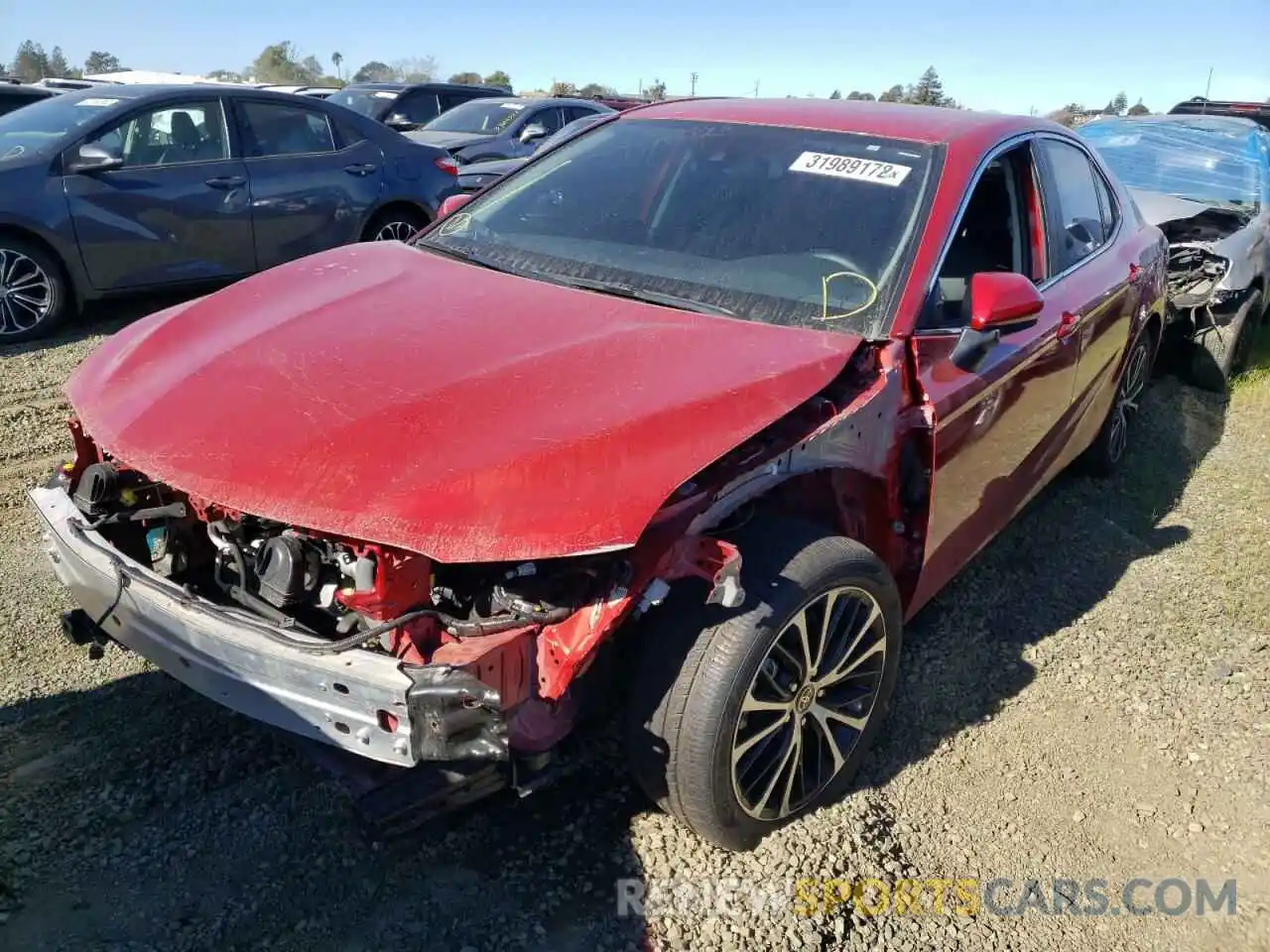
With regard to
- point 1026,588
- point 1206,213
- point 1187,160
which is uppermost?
point 1187,160

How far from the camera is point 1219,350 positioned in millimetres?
6391

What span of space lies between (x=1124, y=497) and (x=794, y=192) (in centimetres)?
281

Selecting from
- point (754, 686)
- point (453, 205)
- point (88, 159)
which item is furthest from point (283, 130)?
point (754, 686)

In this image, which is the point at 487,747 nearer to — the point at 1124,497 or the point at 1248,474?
the point at 1124,497

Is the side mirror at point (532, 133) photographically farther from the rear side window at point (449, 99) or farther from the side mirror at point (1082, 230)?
the side mirror at point (1082, 230)

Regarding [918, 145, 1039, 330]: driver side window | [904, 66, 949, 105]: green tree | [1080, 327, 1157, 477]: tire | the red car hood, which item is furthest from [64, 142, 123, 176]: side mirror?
[904, 66, 949, 105]: green tree

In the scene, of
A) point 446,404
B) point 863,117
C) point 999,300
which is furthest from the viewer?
point 863,117

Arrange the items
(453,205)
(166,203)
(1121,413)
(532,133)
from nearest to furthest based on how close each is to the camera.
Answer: (453,205), (1121,413), (166,203), (532,133)

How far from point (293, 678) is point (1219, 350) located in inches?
251

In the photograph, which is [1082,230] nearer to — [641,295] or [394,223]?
[641,295]

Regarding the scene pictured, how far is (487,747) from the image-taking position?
1985 mm

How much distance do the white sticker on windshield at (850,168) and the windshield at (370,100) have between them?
12.2 metres

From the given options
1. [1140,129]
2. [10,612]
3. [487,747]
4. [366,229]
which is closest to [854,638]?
[487,747]

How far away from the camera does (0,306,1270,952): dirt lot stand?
230 cm
